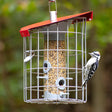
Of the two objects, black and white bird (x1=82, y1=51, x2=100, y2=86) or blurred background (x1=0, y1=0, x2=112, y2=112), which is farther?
blurred background (x1=0, y1=0, x2=112, y2=112)

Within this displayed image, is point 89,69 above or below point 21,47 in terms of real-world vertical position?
below

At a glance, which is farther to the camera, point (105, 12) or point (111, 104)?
point (111, 104)

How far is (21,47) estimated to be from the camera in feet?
49.1

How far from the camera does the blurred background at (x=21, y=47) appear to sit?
39.9ft

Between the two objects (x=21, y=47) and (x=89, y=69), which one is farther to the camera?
(x=21, y=47)

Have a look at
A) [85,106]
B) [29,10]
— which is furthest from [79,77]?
[85,106]

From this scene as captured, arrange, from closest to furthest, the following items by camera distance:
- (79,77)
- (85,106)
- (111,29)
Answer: (79,77)
(111,29)
(85,106)

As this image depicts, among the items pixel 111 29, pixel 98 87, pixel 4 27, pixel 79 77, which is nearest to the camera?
pixel 79 77

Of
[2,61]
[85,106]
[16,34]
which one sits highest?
[16,34]

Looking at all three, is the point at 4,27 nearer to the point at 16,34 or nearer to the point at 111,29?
the point at 16,34

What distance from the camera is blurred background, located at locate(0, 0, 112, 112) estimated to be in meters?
12.1

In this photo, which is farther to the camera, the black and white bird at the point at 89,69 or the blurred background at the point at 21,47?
the blurred background at the point at 21,47

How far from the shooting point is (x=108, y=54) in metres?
16.0

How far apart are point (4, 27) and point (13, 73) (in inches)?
80.7
